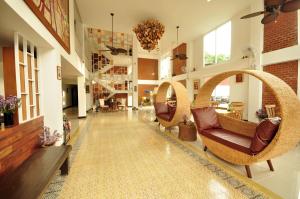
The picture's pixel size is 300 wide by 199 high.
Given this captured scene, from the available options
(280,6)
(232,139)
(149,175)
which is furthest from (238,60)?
(149,175)

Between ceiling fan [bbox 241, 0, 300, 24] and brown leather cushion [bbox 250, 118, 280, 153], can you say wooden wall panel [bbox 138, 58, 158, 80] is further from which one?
brown leather cushion [bbox 250, 118, 280, 153]

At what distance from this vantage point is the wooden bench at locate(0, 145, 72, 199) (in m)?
1.40

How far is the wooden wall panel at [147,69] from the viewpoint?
16.0m

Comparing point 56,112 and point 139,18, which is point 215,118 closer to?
point 56,112

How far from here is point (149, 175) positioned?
2.44 m

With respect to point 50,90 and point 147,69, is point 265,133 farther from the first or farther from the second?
point 147,69

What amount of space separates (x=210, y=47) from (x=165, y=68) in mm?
6381

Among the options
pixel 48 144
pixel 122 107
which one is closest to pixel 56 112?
pixel 48 144

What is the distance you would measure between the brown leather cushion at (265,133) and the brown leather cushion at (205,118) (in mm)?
1172

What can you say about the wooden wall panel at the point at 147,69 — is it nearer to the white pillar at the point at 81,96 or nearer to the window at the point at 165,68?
the window at the point at 165,68

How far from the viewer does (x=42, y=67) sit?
3178mm

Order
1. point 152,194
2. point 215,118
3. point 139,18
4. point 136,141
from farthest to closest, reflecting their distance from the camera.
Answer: point 139,18, point 136,141, point 215,118, point 152,194

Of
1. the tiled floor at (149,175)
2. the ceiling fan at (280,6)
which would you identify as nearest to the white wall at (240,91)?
the ceiling fan at (280,6)

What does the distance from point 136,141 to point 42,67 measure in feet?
9.09
